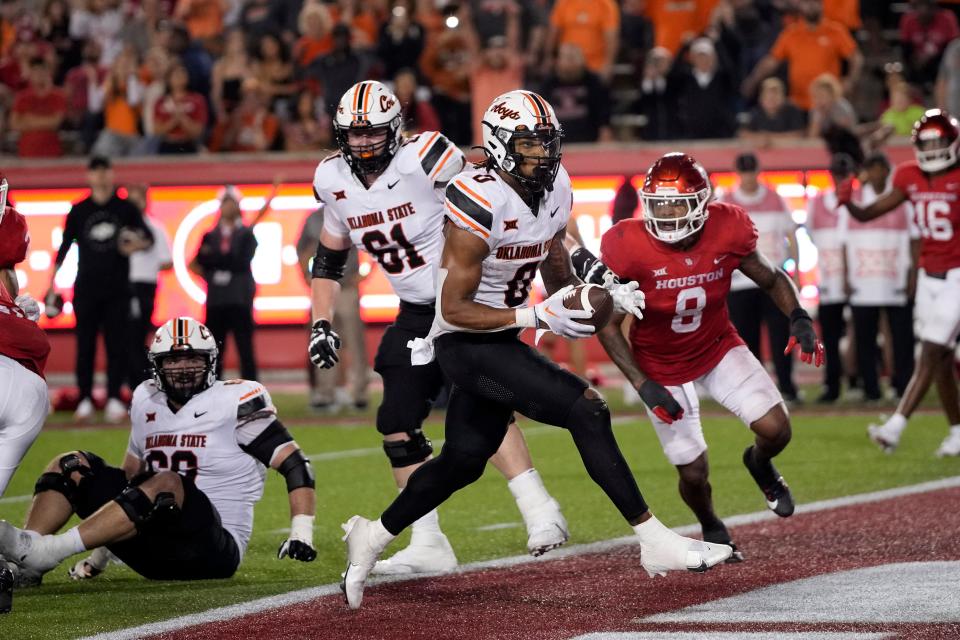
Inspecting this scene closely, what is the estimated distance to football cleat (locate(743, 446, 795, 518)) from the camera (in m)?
6.57

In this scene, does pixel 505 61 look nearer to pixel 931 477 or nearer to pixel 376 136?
pixel 931 477

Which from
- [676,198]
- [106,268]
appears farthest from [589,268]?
[106,268]

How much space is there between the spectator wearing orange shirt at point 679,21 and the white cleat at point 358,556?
10.8 meters

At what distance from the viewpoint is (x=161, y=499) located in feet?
19.1

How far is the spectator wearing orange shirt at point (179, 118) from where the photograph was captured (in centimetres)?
1593

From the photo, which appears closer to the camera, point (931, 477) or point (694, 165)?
point (694, 165)

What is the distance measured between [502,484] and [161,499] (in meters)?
3.63

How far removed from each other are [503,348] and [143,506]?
1454 mm

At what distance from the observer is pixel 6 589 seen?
544 centimetres

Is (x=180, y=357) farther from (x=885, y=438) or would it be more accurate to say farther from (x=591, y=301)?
(x=885, y=438)

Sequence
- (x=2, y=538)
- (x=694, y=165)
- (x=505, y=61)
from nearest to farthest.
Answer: (x=2, y=538) < (x=694, y=165) < (x=505, y=61)

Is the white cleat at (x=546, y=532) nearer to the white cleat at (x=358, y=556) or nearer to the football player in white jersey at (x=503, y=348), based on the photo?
the football player in white jersey at (x=503, y=348)

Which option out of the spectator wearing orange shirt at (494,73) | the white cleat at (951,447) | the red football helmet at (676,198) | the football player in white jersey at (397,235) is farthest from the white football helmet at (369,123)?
the spectator wearing orange shirt at (494,73)

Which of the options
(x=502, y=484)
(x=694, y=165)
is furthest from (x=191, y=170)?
(x=694, y=165)
